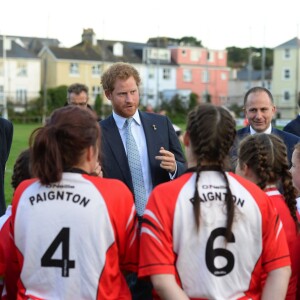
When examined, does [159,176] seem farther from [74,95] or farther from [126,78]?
[74,95]

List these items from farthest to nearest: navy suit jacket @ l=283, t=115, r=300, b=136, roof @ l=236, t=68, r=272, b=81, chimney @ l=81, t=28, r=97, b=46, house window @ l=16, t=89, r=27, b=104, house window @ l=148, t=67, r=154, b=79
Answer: roof @ l=236, t=68, r=272, b=81, chimney @ l=81, t=28, r=97, b=46, house window @ l=148, t=67, r=154, b=79, house window @ l=16, t=89, r=27, b=104, navy suit jacket @ l=283, t=115, r=300, b=136

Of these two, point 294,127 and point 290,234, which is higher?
point 294,127

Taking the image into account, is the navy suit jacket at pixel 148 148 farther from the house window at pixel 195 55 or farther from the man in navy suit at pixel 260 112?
the house window at pixel 195 55

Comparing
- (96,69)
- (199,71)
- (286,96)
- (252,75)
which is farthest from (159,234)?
(252,75)

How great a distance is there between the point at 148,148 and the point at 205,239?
6.44 ft

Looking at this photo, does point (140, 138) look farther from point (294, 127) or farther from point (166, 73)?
point (166, 73)

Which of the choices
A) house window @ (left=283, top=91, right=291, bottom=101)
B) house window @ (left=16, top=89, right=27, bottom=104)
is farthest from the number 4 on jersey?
house window @ (left=283, top=91, right=291, bottom=101)

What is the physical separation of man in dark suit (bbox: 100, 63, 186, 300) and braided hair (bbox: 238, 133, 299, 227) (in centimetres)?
118

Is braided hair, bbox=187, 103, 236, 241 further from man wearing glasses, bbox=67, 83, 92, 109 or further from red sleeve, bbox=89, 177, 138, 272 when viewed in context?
man wearing glasses, bbox=67, 83, 92, 109

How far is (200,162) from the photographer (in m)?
2.98

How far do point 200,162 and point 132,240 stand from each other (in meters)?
0.49

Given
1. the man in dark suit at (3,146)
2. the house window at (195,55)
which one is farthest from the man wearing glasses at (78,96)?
the house window at (195,55)

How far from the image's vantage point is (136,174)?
4.75 m

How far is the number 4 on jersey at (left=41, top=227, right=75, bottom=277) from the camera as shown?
114 inches
